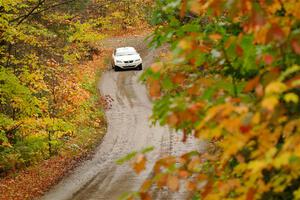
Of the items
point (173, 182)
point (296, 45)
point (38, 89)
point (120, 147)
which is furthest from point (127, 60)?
point (296, 45)

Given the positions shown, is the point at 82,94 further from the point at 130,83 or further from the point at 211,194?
the point at 211,194

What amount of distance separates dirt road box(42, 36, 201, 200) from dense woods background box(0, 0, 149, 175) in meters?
1.20

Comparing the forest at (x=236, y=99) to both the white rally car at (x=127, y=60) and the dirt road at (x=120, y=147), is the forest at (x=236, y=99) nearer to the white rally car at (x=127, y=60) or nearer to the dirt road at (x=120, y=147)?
the dirt road at (x=120, y=147)

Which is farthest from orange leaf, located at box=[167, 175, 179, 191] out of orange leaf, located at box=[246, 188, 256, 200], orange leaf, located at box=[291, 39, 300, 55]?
orange leaf, located at box=[291, 39, 300, 55]

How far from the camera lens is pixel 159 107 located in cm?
412

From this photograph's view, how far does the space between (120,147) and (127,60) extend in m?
14.7

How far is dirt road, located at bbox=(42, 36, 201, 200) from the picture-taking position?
14503 millimetres

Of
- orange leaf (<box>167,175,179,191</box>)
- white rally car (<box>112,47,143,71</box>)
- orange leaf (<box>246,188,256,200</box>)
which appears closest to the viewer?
orange leaf (<box>246,188,256,200</box>)

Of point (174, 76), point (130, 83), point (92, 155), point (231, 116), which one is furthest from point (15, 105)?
point (130, 83)

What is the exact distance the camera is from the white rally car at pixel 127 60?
33.7 m

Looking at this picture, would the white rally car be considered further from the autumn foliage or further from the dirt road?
the autumn foliage

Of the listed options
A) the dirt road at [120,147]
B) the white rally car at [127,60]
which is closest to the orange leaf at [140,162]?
the dirt road at [120,147]

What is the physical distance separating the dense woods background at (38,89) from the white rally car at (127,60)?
7051mm

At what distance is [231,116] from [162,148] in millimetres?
15842
